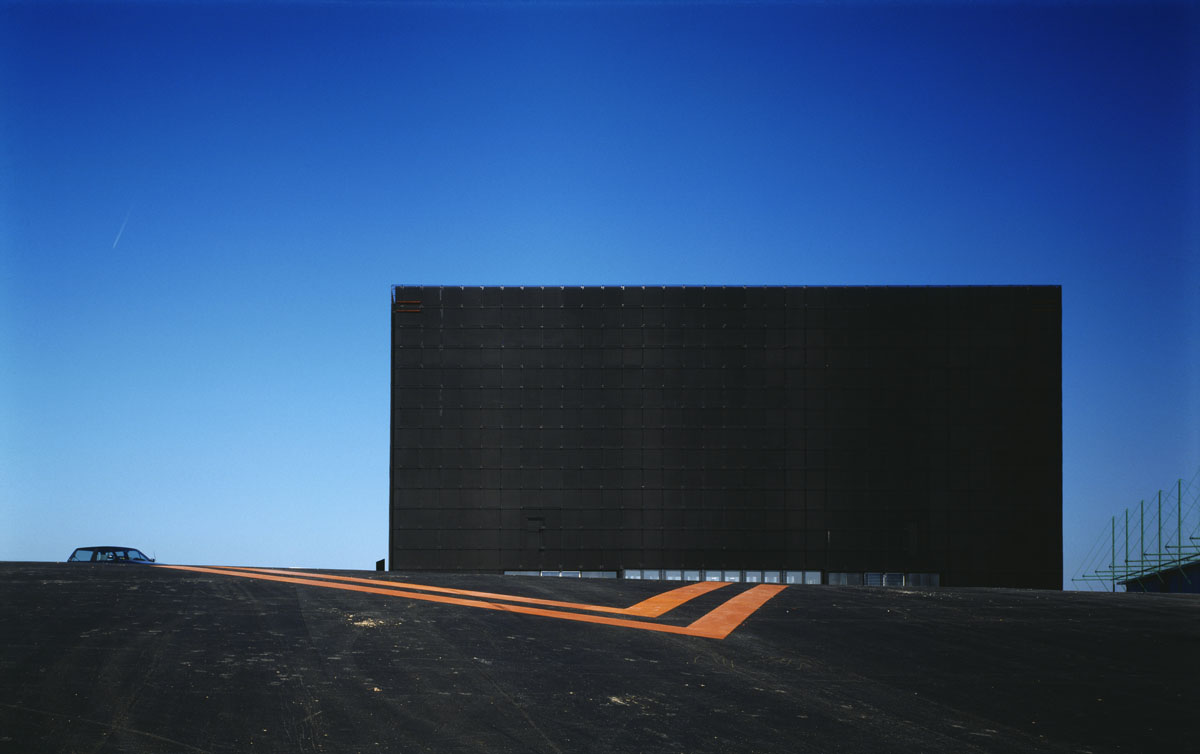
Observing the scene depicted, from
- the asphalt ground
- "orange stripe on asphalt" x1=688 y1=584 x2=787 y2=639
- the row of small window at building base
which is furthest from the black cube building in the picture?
the asphalt ground

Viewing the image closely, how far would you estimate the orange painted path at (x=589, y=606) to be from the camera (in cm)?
1053

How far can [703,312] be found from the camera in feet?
113

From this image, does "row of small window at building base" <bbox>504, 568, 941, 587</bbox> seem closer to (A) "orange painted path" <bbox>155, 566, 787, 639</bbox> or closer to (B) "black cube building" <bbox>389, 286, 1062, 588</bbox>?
(B) "black cube building" <bbox>389, 286, 1062, 588</bbox>

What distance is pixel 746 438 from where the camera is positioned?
34.5 m

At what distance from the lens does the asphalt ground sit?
20.1ft

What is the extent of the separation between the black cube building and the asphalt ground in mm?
21496

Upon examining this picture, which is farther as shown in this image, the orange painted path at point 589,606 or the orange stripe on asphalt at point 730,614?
the orange painted path at point 589,606

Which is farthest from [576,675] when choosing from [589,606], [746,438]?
[746,438]

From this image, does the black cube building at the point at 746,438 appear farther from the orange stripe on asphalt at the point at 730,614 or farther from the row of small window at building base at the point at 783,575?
the orange stripe on asphalt at the point at 730,614

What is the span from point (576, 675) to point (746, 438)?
2733cm

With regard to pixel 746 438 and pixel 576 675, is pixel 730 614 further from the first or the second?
pixel 746 438

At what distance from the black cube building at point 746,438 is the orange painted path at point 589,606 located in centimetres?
1785

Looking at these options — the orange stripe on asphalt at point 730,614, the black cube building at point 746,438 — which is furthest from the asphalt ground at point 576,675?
the black cube building at point 746,438

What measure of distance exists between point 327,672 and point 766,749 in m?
3.78
